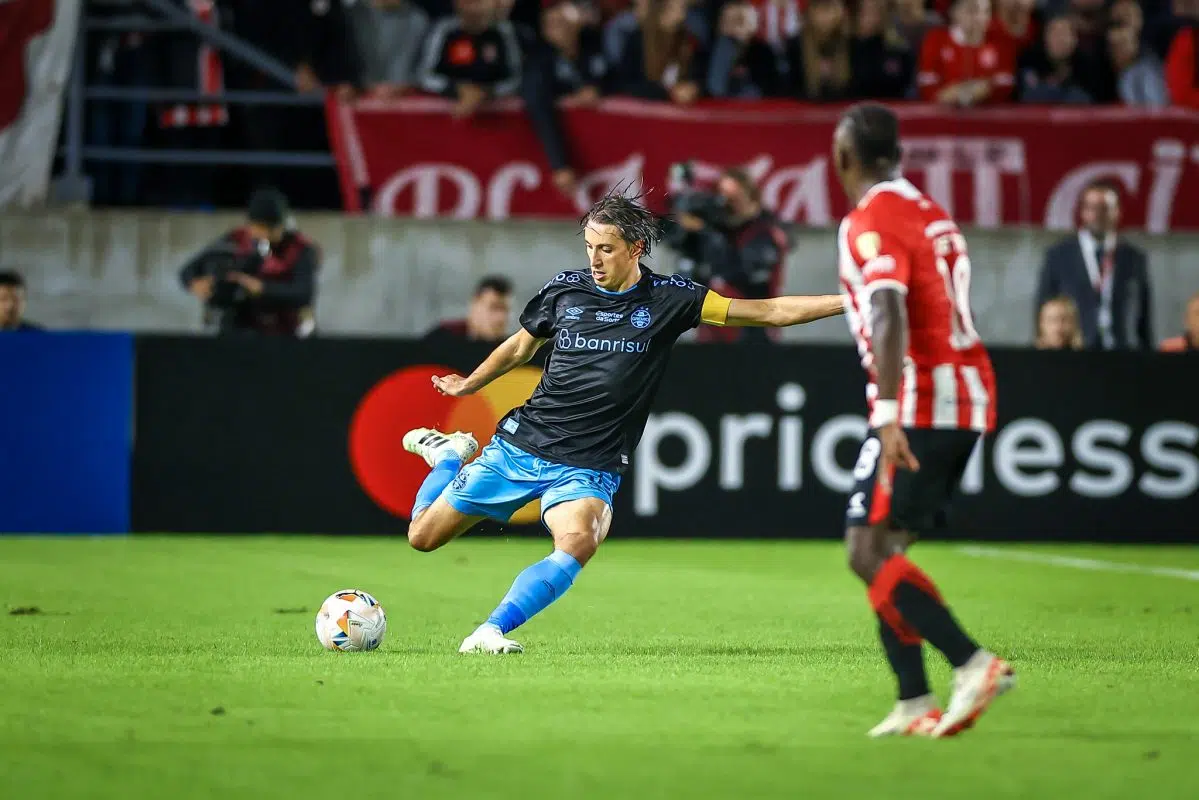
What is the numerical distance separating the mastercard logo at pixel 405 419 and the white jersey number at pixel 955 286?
301 inches

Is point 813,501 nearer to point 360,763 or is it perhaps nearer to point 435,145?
point 435,145

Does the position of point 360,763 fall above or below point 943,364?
below

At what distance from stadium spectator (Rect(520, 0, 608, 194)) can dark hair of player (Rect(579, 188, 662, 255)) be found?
7.67m

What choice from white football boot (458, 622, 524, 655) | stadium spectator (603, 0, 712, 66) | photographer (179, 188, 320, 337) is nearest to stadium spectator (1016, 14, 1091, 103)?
stadium spectator (603, 0, 712, 66)

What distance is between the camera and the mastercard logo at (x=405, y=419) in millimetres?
13555

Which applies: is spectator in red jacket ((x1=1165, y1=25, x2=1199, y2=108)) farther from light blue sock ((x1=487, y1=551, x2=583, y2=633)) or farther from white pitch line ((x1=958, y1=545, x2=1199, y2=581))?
light blue sock ((x1=487, y1=551, x2=583, y2=633))

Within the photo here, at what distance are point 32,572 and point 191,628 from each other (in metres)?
2.86

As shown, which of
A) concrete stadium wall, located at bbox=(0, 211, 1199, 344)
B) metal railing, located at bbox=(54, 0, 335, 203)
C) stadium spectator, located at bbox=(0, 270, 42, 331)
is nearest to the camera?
stadium spectator, located at bbox=(0, 270, 42, 331)

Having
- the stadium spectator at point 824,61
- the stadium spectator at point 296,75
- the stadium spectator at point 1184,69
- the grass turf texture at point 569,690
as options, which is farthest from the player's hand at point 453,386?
the stadium spectator at point 1184,69

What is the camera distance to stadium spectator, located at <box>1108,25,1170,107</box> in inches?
669

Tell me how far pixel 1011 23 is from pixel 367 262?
5.75 meters

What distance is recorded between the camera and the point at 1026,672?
24.2 ft

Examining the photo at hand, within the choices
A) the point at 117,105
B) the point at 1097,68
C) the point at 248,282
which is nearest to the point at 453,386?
the point at 248,282

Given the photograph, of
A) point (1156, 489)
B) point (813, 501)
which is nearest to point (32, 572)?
point (813, 501)
